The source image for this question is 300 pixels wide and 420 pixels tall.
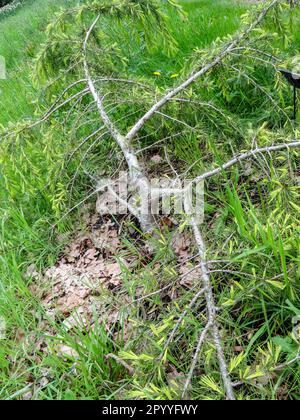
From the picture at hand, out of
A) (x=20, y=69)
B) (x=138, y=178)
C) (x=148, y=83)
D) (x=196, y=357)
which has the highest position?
(x=20, y=69)

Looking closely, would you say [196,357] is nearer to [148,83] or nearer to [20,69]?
[148,83]

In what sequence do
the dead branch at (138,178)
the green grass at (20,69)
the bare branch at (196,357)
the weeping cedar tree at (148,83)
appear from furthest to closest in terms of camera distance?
the green grass at (20,69)
the weeping cedar tree at (148,83)
the dead branch at (138,178)
the bare branch at (196,357)

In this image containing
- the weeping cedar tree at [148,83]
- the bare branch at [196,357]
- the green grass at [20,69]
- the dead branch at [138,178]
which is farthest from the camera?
the green grass at [20,69]

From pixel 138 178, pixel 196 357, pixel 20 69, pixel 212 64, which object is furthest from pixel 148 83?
pixel 20 69

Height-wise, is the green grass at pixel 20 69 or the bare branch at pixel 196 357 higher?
the green grass at pixel 20 69

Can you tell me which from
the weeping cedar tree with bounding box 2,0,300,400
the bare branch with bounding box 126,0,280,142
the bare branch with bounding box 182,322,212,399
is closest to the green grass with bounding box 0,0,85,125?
the weeping cedar tree with bounding box 2,0,300,400

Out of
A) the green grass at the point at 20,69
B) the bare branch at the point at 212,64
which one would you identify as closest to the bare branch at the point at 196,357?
the bare branch at the point at 212,64

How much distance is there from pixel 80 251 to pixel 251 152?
1272mm

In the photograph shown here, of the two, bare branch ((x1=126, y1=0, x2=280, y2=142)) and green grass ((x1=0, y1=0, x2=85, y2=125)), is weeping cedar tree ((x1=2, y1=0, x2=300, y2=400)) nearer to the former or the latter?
bare branch ((x1=126, y1=0, x2=280, y2=142))

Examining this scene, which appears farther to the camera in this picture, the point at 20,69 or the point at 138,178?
the point at 20,69

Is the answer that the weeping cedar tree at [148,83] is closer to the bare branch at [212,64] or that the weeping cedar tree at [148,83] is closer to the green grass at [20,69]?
the bare branch at [212,64]

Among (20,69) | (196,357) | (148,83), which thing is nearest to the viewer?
(196,357)
